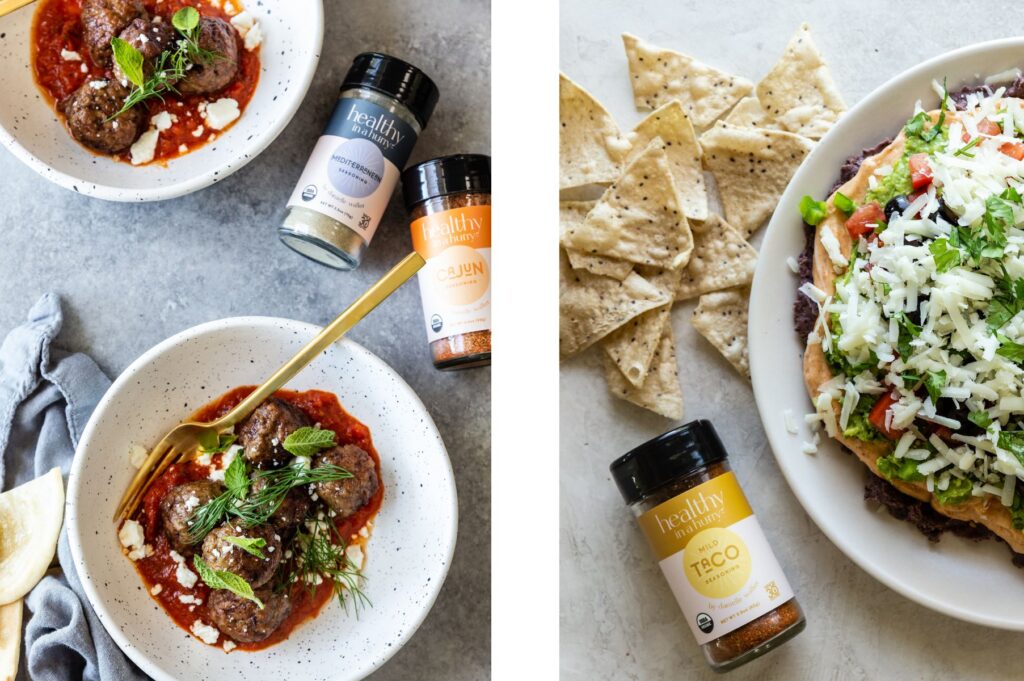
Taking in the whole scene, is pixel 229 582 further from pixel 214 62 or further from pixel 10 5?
pixel 10 5

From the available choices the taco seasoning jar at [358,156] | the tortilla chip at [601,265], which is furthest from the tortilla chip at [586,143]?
the taco seasoning jar at [358,156]

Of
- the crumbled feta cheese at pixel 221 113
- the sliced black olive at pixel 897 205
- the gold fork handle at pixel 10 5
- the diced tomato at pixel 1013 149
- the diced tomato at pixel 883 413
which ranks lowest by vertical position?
the diced tomato at pixel 883 413

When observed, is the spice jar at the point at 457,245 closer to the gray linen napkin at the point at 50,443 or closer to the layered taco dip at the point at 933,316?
the layered taco dip at the point at 933,316

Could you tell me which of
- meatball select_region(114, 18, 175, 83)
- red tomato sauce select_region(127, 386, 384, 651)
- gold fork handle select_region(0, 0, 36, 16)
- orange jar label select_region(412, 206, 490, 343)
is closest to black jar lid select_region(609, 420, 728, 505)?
orange jar label select_region(412, 206, 490, 343)

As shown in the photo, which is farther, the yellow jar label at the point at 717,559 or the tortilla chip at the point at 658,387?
the tortilla chip at the point at 658,387

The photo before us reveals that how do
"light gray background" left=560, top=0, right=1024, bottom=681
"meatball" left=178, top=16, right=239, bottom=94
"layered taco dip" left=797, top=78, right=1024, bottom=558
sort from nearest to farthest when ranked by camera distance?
"layered taco dip" left=797, top=78, right=1024, bottom=558 → "meatball" left=178, top=16, right=239, bottom=94 → "light gray background" left=560, top=0, right=1024, bottom=681

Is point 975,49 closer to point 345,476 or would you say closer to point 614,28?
point 614,28

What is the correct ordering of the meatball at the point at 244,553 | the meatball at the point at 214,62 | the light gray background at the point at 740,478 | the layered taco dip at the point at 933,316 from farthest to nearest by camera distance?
1. the light gray background at the point at 740,478
2. the meatball at the point at 214,62
3. the meatball at the point at 244,553
4. the layered taco dip at the point at 933,316

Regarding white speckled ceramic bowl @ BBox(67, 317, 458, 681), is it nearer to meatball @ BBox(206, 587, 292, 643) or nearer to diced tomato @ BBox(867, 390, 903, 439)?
meatball @ BBox(206, 587, 292, 643)
